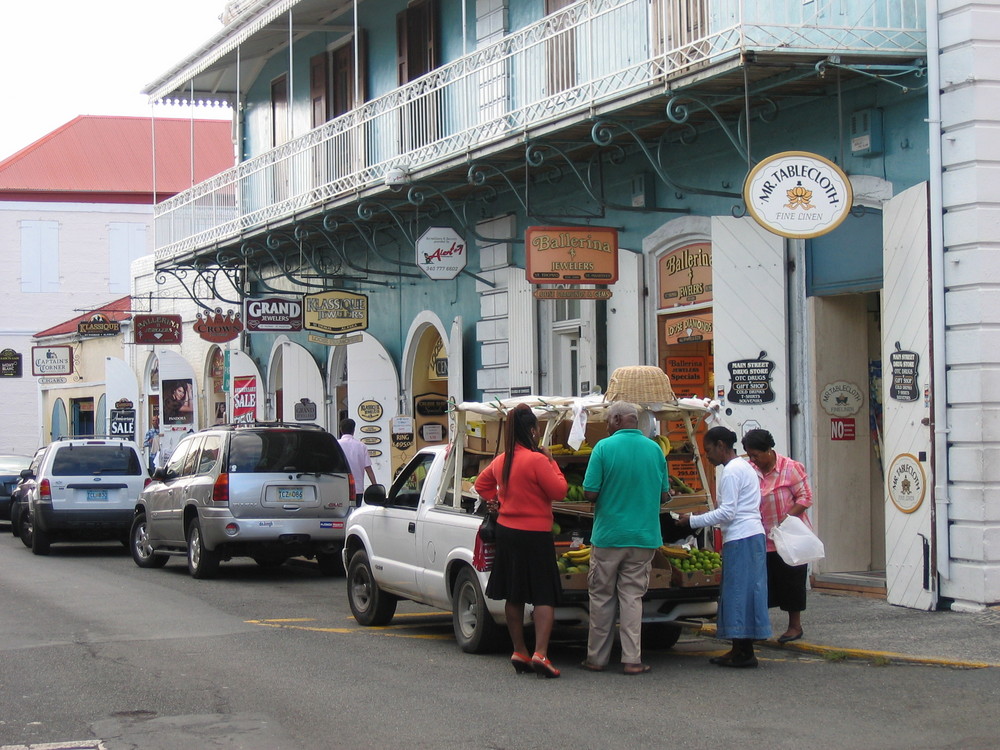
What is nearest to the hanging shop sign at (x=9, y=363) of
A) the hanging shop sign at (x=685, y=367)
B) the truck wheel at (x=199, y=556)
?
the truck wheel at (x=199, y=556)

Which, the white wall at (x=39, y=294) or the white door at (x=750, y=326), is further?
the white wall at (x=39, y=294)

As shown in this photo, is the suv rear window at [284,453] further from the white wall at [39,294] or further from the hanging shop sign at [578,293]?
the white wall at [39,294]

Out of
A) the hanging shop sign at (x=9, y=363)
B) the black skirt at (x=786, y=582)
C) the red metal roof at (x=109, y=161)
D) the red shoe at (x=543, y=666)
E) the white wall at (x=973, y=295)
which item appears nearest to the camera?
the red shoe at (x=543, y=666)

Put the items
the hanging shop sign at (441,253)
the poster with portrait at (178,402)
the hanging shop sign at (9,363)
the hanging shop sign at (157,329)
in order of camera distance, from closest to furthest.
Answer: the hanging shop sign at (441,253) → the hanging shop sign at (157,329) → the poster with portrait at (178,402) → the hanging shop sign at (9,363)

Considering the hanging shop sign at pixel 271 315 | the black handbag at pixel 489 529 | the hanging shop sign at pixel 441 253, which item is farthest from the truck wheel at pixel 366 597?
the hanging shop sign at pixel 271 315

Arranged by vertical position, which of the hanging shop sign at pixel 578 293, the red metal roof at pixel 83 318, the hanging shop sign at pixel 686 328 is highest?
the red metal roof at pixel 83 318

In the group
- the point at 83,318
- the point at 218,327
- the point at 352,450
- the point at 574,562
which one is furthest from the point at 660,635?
the point at 83,318

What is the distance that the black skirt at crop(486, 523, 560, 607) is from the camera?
29.1ft

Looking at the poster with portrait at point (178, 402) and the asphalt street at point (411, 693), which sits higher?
the poster with portrait at point (178, 402)

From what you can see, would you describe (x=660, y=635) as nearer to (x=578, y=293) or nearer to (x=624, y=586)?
(x=624, y=586)

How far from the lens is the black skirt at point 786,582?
976 cm

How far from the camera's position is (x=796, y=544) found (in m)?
9.55

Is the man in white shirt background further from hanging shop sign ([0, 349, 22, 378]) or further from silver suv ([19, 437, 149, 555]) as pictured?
hanging shop sign ([0, 349, 22, 378])

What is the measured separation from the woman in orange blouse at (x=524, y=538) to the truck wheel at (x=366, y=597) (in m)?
2.43
